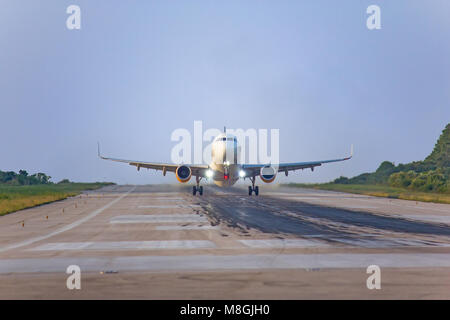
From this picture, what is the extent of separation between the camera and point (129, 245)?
50.0 feet

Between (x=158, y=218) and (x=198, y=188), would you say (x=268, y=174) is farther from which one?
(x=158, y=218)

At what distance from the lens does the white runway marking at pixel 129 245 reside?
48.1 feet

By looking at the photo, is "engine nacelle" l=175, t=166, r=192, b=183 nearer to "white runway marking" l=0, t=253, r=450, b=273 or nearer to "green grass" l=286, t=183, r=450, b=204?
"green grass" l=286, t=183, r=450, b=204

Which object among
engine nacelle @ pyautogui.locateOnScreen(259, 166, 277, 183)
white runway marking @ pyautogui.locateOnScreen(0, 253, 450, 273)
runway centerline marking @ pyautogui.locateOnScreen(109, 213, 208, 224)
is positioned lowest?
runway centerline marking @ pyautogui.locateOnScreen(109, 213, 208, 224)

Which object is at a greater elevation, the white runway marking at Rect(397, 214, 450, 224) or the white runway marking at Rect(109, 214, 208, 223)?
the white runway marking at Rect(397, 214, 450, 224)

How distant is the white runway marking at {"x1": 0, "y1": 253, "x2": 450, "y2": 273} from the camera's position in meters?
11.1

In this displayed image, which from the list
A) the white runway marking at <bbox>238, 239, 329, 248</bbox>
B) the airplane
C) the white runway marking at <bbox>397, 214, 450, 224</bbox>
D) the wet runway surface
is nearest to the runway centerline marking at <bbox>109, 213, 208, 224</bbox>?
the wet runway surface

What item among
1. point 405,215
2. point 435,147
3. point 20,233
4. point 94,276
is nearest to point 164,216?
point 20,233

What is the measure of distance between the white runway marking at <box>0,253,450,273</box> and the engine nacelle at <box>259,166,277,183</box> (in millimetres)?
30503

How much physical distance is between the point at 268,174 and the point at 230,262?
32297mm

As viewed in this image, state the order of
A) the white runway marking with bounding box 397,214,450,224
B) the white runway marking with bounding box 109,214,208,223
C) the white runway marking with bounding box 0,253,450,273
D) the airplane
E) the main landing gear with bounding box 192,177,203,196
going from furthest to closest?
the main landing gear with bounding box 192,177,203,196 → the airplane → the white runway marking with bounding box 397,214,450,224 → the white runway marking with bounding box 109,214,208,223 → the white runway marking with bounding box 0,253,450,273

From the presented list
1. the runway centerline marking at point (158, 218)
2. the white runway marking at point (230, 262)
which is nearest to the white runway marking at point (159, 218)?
the runway centerline marking at point (158, 218)

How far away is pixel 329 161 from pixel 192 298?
143ft

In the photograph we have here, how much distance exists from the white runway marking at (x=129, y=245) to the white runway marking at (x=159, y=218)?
24.1 ft
